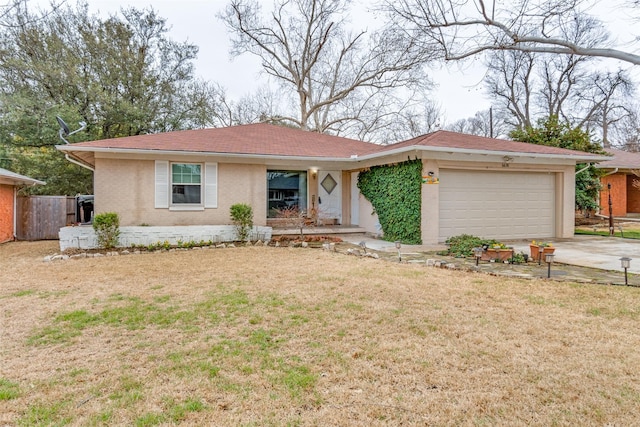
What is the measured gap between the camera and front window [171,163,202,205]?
11.3m

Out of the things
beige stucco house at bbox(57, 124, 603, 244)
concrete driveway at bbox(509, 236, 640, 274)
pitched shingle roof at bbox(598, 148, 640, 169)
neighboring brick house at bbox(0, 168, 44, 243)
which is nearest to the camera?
concrete driveway at bbox(509, 236, 640, 274)

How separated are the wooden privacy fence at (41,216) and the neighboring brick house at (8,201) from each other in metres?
0.28

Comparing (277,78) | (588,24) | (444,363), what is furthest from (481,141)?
(277,78)

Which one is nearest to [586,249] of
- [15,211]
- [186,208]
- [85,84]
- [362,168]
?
[362,168]

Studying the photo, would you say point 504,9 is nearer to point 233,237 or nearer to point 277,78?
point 233,237

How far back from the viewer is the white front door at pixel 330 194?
1402 centimetres

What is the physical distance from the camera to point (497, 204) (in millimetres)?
11320

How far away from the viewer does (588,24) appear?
1204cm

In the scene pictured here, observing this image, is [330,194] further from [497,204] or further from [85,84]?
[85,84]

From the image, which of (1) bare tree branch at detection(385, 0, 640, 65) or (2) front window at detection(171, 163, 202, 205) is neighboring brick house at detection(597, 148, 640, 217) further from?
(2) front window at detection(171, 163, 202, 205)

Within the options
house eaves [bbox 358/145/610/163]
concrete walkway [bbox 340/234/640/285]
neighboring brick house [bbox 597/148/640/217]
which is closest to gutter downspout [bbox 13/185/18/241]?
concrete walkway [bbox 340/234/640/285]

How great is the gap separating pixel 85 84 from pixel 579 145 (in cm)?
2242

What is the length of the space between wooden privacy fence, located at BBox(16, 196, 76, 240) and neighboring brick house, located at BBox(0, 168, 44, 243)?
0.93 ft

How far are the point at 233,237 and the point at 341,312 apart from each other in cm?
739
